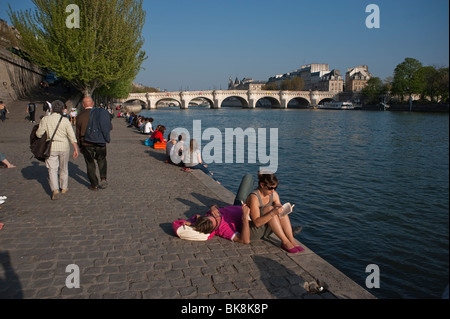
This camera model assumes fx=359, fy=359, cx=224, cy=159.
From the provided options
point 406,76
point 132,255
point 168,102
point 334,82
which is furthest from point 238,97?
point 132,255

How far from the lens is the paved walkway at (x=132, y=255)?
2945mm

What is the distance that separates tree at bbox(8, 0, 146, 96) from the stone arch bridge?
5137cm

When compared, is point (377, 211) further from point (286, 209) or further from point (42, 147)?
point (42, 147)

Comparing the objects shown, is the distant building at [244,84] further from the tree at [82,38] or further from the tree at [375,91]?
the tree at [82,38]

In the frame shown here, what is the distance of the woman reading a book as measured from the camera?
3.71 meters

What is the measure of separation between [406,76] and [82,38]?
62.9 metres

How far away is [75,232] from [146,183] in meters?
2.79

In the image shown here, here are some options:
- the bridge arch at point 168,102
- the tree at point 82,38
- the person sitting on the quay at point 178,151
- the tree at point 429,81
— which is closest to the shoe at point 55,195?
the person sitting on the quay at point 178,151

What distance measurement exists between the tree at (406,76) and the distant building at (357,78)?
28.4m

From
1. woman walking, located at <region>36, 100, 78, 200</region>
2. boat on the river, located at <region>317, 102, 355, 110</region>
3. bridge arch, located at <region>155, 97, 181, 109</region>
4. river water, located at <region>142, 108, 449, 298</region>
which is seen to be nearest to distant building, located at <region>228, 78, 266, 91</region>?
bridge arch, located at <region>155, 97, 181, 109</region>

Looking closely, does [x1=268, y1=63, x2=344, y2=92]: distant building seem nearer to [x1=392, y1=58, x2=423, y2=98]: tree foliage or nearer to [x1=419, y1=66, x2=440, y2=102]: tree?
[x1=392, y1=58, x2=423, y2=98]: tree foliage

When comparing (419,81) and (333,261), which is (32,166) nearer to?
(333,261)

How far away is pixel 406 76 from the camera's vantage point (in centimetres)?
A: 6769

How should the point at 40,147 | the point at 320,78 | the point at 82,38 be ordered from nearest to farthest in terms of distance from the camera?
1. the point at 40,147
2. the point at 82,38
3. the point at 320,78
